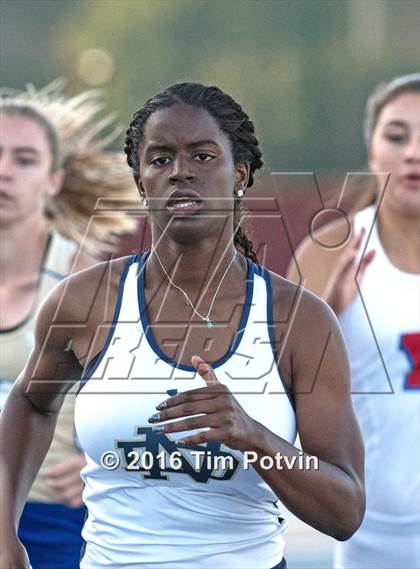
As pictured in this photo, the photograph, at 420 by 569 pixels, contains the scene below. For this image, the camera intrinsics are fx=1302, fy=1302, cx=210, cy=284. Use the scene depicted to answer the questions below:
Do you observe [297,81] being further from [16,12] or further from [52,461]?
[52,461]

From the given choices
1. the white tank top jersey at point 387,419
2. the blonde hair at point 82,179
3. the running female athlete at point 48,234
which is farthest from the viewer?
the blonde hair at point 82,179

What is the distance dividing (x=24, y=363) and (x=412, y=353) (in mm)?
1120

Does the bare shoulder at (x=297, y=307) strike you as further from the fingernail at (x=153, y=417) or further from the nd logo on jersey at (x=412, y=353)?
the nd logo on jersey at (x=412, y=353)

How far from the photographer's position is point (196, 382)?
2.52 m

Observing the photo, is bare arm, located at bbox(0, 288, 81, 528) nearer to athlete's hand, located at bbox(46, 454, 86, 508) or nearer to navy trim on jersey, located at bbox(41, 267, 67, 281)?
athlete's hand, located at bbox(46, 454, 86, 508)

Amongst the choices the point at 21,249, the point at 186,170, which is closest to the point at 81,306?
the point at 186,170

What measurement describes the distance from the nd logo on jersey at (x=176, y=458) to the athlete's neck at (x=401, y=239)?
1.47m

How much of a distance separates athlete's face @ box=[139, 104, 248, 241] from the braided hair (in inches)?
0.8

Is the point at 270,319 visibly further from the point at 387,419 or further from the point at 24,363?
the point at 24,363

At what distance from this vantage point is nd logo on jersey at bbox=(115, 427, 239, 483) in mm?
2504

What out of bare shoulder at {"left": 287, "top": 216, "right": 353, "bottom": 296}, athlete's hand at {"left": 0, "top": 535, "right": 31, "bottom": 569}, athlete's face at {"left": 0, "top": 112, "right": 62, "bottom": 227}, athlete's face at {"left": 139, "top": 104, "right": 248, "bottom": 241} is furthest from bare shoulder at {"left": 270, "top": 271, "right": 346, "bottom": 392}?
athlete's face at {"left": 0, "top": 112, "right": 62, "bottom": 227}

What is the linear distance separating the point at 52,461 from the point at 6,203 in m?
0.89

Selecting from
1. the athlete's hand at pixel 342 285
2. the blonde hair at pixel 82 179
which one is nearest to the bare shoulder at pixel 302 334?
the athlete's hand at pixel 342 285

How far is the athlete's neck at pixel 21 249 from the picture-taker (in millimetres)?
4098
